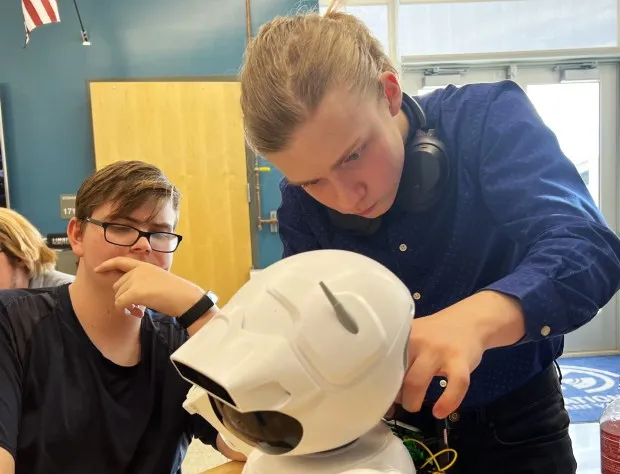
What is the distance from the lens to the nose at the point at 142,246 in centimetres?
112

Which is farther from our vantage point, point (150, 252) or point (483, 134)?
point (150, 252)

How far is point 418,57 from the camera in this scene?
133 inches

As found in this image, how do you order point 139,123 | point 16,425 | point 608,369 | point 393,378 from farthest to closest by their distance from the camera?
1. point 608,369
2. point 139,123
3. point 16,425
4. point 393,378

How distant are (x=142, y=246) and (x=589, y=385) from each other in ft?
9.26

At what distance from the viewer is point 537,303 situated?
0.53 metres

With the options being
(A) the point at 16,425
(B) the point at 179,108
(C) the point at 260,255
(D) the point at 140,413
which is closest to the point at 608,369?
(C) the point at 260,255

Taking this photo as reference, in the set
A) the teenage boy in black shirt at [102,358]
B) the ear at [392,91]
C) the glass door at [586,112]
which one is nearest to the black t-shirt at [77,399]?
the teenage boy in black shirt at [102,358]

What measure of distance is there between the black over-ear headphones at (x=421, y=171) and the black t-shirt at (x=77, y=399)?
58 centimetres

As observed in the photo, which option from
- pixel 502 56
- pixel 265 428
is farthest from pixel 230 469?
pixel 502 56

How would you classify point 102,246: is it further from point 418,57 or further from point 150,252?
point 418,57

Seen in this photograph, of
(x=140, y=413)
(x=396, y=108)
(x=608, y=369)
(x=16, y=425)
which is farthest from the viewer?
(x=608, y=369)

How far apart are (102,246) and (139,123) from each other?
218cm

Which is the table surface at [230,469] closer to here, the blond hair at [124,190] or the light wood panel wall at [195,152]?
the blond hair at [124,190]

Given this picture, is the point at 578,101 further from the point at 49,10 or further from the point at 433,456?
the point at 433,456
